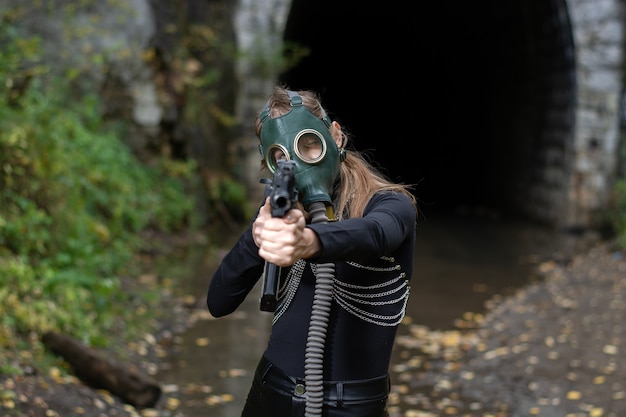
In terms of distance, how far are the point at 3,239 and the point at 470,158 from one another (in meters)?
13.3

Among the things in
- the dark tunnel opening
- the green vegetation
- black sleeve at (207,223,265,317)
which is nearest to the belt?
black sleeve at (207,223,265,317)

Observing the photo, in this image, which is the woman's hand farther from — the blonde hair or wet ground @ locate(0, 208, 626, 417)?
wet ground @ locate(0, 208, 626, 417)

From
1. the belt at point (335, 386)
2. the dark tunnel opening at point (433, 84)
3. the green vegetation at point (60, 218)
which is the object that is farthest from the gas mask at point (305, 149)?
the dark tunnel opening at point (433, 84)

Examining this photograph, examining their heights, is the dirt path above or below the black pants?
above

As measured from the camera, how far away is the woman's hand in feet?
6.53

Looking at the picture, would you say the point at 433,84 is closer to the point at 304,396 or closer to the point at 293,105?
the point at 293,105

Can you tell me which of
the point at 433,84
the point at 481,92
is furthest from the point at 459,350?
the point at 433,84

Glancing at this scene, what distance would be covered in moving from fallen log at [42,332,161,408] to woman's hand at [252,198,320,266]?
322cm

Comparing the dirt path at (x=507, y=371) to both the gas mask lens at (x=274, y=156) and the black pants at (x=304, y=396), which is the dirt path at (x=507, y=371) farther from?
the gas mask lens at (x=274, y=156)

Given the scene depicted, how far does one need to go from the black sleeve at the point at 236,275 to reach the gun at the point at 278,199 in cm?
11

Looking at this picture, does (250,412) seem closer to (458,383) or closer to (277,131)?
(277,131)

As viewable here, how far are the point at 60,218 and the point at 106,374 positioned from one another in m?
2.08

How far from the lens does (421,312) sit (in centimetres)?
791

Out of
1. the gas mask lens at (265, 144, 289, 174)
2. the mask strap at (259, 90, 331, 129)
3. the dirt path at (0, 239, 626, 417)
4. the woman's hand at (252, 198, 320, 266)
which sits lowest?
the woman's hand at (252, 198, 320, 266)
